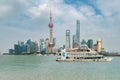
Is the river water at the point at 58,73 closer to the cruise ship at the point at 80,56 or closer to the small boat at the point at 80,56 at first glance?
the small boat at the point at 80,56

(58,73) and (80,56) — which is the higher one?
(80,56)

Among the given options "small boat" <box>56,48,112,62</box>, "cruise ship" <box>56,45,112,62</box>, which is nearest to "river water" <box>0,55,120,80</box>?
"small boat" <box>56,48,112,62</box>

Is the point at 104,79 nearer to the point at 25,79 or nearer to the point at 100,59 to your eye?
the point at 25,79

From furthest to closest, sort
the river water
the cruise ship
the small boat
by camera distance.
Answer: the cruise ship, the small boat, the river water

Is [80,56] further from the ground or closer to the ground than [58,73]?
further from the ground

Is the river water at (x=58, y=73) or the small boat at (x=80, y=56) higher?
the small boat at (x=80, y=56)

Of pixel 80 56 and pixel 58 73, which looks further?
pixel 80 56

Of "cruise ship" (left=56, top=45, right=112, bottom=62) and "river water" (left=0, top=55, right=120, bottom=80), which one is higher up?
"cruise ship" (left=56, top=45, right=112, bottom=62)

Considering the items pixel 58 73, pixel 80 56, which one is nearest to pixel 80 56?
pixel 80 56

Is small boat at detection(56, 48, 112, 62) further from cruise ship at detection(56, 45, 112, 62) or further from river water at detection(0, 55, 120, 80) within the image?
river water at detection(0, 55, 120, 80)

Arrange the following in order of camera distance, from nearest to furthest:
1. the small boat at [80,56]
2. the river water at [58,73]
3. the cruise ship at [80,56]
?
the river water at [58,73], the small boat at [80,56], the cruise ship at [80,56]

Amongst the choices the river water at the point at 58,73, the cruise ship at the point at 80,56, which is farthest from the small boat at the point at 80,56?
the river water at the point at 58,73

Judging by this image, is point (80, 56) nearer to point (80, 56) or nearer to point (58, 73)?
point (80, 56)

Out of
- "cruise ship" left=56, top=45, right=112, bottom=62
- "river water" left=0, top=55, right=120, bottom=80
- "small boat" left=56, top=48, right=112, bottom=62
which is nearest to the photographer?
"river water" left=0, top=55, right=120, bottom=80
